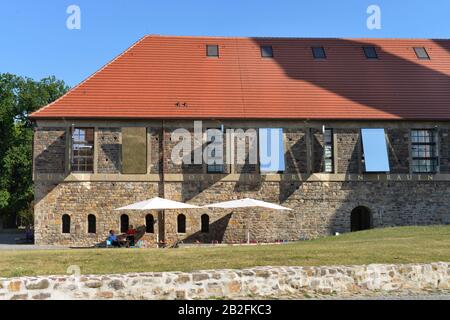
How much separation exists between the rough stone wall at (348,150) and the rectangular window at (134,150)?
9835 millimetres

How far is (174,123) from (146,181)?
3225 mm

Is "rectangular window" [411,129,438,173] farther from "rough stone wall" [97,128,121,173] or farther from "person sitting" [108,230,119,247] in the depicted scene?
"person sitting" [108,230,119,247]

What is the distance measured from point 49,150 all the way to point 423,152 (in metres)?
19.0

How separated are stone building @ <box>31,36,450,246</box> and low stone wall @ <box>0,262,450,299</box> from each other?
15218 mm

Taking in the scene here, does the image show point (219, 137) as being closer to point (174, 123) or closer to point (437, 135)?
→ point (174, 123)

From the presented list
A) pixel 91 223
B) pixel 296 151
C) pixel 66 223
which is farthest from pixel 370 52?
pixel 66 223

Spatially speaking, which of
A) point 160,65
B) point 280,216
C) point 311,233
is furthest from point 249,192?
point 160,65

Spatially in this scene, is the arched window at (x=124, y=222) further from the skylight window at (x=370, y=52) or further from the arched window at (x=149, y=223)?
the skylight window at (x=370, y=52)

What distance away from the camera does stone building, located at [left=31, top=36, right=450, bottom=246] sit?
27500mm

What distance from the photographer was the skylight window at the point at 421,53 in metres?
33.8

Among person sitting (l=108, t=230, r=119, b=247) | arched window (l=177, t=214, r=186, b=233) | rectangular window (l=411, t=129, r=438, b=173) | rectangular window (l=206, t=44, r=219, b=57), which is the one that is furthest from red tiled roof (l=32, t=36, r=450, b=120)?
person sitting (l=108, t=230, r=119, b=247)

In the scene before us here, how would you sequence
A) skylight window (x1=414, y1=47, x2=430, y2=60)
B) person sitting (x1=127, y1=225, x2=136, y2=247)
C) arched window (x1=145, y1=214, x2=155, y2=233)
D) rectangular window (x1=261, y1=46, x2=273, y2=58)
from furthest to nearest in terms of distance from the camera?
1. skylight window (x1=414, y1=47, x2=430, y2=60)
2. rectangular window (x1=261, y1=46, x2=273, y2=58)
3. arched window (x1=145, y1=214, x2=155, y2=233)
4. person sitting (x1=127, y1=225, x2=136, y2=247)

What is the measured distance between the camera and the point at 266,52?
1307 inches

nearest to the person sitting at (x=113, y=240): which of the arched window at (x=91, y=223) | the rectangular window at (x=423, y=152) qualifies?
the arched window at (x=91, y=223)
